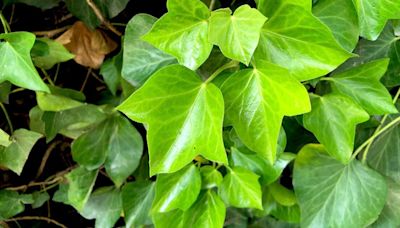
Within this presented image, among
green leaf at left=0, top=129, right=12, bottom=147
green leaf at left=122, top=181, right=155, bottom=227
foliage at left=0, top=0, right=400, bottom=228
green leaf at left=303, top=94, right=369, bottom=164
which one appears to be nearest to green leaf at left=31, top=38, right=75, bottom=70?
foliage at left=0, top=0, right=400, bottom=228

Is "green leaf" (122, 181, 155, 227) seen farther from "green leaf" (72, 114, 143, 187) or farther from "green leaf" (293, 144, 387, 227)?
"green leaf" (293, 144, 387, 227)

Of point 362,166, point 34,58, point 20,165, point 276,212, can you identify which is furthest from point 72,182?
point 362,166

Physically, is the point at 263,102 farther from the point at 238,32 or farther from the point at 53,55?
the point at 53,55

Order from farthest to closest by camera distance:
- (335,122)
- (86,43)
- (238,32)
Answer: (86,43), (335,122), (238,32)

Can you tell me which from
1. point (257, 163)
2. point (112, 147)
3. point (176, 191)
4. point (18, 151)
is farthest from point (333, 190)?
point (18, 151)

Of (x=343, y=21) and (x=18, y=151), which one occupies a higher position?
(x=343, y=21)

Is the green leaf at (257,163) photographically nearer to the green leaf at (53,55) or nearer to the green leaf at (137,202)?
the green leaf at (137,202)

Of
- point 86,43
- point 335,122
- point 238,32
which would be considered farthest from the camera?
point 86,43

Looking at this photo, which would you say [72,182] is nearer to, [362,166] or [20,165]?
[20,165]
